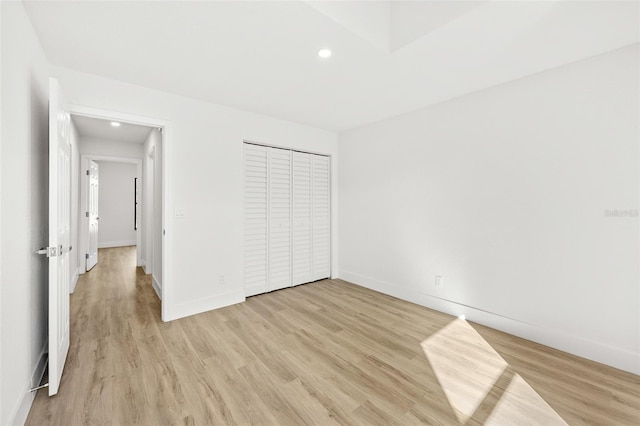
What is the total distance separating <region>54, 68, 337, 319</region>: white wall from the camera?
2.86 meters

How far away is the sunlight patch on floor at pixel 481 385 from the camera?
5.27ft

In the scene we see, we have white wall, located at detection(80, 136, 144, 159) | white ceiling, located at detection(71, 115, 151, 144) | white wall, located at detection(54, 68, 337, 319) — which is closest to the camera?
white wall, located at detection(54, 68, 337, 319)

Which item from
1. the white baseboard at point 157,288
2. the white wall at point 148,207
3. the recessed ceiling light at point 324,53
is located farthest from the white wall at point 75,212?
the recessed ceiling light at point 324,53

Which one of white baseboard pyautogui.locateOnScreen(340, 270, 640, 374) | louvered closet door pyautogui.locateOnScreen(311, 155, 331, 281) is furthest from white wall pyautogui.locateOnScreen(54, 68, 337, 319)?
white baseboard pyautogui.locateOnScreen(340, 270, 640, 374)

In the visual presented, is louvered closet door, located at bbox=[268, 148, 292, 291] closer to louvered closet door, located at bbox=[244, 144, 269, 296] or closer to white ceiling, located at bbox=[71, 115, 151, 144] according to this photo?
louvered closet door, located at bbox=[244, 144, 269, 296]

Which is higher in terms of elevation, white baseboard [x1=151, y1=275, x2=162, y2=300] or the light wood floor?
white baseboard [x1=151, y1=275, x2=162, y2=300]

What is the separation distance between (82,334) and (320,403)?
7.87 feet

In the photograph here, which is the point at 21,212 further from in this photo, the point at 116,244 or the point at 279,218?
the point at 116,244

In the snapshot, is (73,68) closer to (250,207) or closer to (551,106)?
(250,207)

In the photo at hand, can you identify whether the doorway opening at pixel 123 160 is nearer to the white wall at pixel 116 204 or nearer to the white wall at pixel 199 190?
the white wall at pixel 199 190

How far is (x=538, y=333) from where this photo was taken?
2457mm

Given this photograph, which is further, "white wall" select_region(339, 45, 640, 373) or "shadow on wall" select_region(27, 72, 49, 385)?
"white wall" select_region(339, 45, 640, 373)

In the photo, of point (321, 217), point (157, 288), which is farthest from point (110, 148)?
point (321, 217)

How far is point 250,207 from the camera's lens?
3.62 metres
